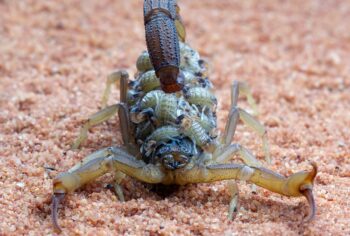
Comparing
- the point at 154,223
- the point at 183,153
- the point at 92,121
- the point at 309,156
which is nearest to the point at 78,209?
the point at 154,223

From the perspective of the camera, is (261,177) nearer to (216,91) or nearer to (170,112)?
(170,112)

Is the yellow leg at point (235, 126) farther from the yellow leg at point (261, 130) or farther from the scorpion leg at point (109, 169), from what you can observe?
the scorpion leg at point (109, 169)

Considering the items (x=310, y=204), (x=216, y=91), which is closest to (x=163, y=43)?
(x=310, y=204)

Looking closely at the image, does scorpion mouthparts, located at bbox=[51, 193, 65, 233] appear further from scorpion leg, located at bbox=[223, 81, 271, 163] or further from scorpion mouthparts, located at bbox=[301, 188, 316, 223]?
scorpion mouthparts, located at bbox=[301, 188, 316, 223]

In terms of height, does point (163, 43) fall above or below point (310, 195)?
above

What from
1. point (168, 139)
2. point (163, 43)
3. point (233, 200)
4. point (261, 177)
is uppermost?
point (163, 43)

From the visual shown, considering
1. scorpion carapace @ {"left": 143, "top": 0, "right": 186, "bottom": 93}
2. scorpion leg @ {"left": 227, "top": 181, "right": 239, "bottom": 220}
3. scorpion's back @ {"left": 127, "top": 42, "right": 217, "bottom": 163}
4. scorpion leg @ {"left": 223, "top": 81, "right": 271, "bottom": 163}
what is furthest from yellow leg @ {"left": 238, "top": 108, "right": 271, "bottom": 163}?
scorpion carapace @ {"left": 143, "top": 0, "right": 186, "bottom": 93}
